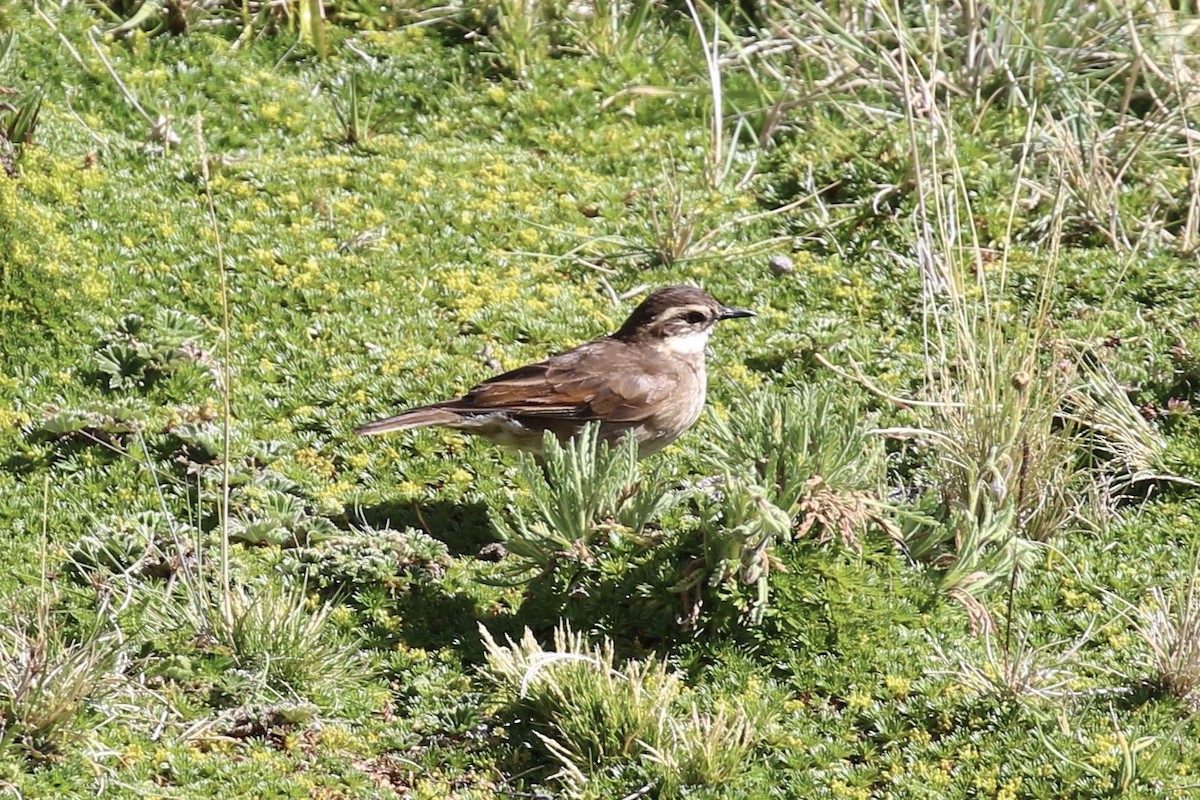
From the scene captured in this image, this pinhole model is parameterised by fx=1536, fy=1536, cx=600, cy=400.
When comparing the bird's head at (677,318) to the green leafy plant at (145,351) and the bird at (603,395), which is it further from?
the green leafy plant at (145,351)

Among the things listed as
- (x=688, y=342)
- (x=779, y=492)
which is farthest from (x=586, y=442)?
(x=688, y=342)

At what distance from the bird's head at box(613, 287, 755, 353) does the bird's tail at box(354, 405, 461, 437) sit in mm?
1205

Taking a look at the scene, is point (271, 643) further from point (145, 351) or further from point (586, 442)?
point (145, 351)

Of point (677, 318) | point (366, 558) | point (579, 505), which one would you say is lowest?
point (366, 558)

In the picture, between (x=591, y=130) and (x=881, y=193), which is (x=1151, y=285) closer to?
(x=881, y=193)

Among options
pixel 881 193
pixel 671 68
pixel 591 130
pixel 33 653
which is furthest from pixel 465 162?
pixel 33 653

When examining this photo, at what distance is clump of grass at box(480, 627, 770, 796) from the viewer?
5.32 metres

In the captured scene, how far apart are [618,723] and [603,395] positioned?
250 cm

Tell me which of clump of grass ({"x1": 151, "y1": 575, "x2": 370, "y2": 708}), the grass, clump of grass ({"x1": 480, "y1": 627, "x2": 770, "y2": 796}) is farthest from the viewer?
clump of grass ({"x1": 151, "y1": 575, "x2": 370, "y2": 708})

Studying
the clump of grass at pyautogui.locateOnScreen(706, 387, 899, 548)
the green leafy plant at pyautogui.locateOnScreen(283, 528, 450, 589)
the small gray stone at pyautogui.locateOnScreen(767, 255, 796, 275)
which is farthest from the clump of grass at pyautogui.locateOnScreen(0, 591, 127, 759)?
the small gray stone at pyautogui.locateOnScreen(767, 255, 796, 275)

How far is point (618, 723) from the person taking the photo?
5395 millimetres

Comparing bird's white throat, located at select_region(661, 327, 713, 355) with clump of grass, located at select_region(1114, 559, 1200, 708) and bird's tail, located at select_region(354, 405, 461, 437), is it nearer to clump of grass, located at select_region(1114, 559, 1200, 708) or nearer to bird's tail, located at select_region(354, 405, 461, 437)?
bird's tail, located at select_region(354, 405, 461, 437)

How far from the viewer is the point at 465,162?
9.45m

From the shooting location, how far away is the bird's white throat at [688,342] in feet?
25.5
